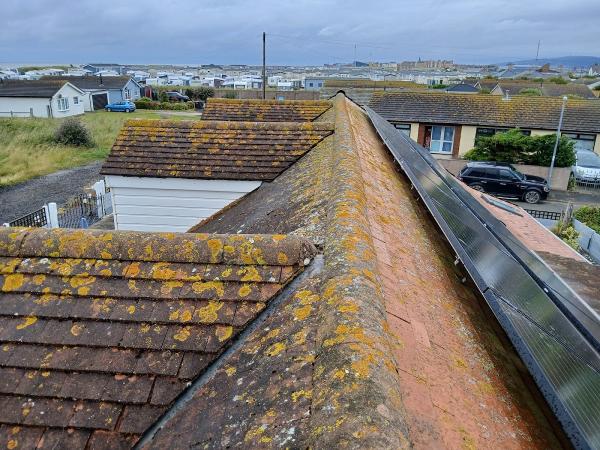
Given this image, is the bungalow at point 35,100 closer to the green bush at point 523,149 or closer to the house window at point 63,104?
the house window at point 63,104

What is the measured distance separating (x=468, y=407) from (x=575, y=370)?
0.87 meters

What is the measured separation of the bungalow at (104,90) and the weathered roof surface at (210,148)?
184 feet

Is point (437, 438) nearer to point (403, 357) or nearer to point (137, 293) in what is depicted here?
point (403, 357)

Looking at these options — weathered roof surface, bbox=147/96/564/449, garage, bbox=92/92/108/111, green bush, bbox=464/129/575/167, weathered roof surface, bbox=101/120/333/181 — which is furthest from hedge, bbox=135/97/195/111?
weathered roof surface, bbox=147/96/564/449

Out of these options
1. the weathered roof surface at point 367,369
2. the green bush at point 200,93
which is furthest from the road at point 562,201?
the green bush at point 200,93

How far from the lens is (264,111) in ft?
42.0

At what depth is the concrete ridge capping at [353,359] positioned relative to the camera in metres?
1.76

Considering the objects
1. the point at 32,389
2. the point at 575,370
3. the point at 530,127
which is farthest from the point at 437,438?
the point at 530,127

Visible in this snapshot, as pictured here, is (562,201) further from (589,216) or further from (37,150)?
(37,150)

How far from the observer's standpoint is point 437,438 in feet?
6.63

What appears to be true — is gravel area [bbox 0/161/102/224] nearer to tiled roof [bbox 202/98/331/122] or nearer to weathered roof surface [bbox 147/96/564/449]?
tiled roof [bbox 202/98/331/122]

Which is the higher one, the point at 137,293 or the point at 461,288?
the point at 137,293

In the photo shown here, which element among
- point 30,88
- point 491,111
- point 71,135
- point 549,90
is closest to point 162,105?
point 30,88

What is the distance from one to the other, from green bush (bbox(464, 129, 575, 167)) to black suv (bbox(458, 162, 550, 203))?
156 inches
